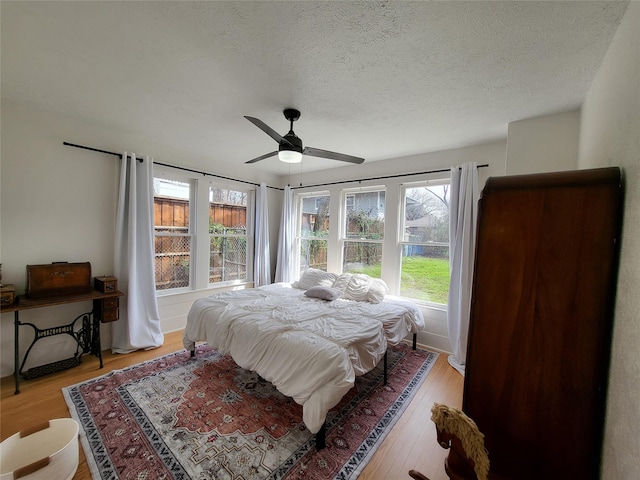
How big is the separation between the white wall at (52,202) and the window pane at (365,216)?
117 inches

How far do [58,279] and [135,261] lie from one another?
2.13ft

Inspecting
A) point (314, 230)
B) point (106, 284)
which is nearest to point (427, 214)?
point (314, 230)

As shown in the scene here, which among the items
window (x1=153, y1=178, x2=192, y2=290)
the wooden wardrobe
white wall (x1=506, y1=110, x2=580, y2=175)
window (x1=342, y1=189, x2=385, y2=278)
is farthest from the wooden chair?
window (x1=153, y1=178, x2=192, y2=290)

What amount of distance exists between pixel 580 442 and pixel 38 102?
4338mm

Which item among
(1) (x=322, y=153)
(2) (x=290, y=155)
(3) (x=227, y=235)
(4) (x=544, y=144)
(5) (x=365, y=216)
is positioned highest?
(4) (x=544, y=144)

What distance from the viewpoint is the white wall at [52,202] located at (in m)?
2.40

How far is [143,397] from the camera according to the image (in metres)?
2.16

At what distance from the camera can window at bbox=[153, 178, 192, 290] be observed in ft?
11.5

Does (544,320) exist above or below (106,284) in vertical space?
above

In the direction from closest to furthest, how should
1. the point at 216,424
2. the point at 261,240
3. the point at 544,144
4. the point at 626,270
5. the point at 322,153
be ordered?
the point at 626,270 → the point at 216,424 → the point at 544,144 → the point at 322,153 → the point at 261,240

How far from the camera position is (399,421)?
202 cm

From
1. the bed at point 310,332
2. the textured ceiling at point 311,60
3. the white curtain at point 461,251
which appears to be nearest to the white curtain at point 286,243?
the bed at point 310,332

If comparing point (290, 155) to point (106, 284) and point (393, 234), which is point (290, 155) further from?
point (106, 284)

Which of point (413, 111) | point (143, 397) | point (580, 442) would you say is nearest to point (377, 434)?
point (580, 442)
